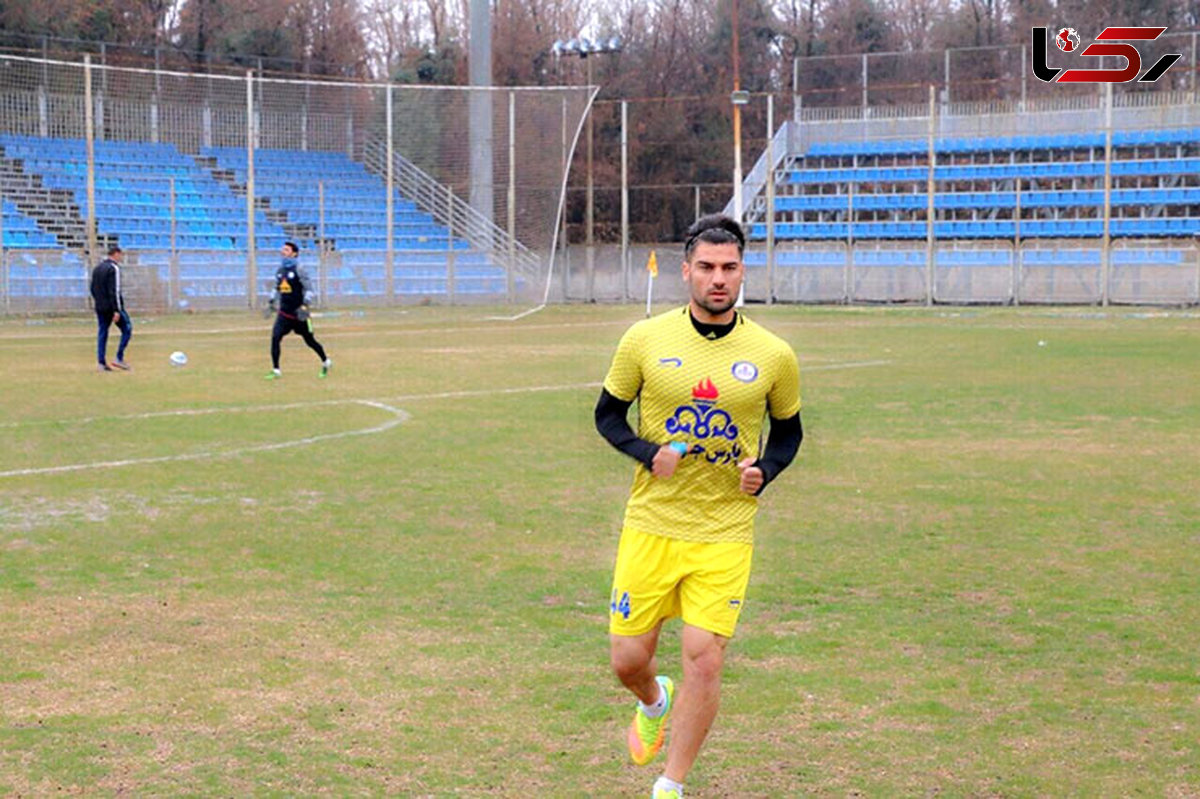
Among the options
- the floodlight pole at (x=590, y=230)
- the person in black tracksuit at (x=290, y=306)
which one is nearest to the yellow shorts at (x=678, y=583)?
the person in black tracksuit at (x=290, y=306)

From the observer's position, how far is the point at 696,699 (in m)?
5.34

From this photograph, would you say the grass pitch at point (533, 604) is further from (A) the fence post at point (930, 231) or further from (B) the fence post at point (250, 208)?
(A) the fence post at point (930, 231)

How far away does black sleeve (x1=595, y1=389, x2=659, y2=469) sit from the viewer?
5.36 meters

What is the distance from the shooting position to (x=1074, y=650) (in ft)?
24.8

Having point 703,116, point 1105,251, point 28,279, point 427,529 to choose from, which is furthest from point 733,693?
point 703,116

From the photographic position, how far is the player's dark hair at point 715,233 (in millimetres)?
5406

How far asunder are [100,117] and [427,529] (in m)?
33.3

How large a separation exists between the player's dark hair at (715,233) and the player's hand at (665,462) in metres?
0.71

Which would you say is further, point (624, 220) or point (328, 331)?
point (624, 220)

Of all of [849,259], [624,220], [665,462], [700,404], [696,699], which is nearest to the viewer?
[665,462]

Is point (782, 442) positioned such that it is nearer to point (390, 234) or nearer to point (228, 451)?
point (228, 451)

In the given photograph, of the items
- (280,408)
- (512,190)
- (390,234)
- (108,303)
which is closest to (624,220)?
(512,190)

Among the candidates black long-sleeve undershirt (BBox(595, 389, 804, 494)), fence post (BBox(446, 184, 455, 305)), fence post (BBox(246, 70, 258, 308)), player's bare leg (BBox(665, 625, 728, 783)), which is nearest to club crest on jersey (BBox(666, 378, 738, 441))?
black long-sleeve undershirt (BBox(595, 389, 804, 494))

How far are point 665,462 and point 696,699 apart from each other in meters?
0.84
